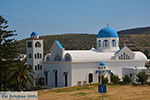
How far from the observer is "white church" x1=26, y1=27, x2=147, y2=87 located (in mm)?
47406

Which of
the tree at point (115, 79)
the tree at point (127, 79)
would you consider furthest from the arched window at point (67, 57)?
the tree at point (127, 79)

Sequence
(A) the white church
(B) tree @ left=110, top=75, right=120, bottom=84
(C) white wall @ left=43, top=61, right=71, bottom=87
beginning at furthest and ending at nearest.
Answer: (B) tree @ left=110, top=75, right=120, bottom=84
(A) the white church
(C) white wall @ left=43, top=61, right=71, bottom=87

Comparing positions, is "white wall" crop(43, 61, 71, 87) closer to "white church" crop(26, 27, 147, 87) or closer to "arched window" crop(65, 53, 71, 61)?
"white church" crop(26, 27, 147, 87)

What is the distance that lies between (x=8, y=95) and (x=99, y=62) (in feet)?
82.4

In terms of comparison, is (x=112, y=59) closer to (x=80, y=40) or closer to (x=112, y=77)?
(x=112, y=77)

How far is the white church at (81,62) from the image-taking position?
47406mm

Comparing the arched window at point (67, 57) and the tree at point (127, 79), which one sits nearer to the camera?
the arched window at point (67, 57)

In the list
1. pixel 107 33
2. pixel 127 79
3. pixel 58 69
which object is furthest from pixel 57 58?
pixel 127 79

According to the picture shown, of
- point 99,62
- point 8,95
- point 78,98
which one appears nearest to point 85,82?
point 99,62

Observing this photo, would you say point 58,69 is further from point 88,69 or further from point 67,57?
point 88,69

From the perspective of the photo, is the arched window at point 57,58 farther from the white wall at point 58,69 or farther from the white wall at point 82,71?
the white wall at point 82,71

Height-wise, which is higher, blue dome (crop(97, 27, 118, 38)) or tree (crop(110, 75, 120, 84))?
blue dome (crop(97, 27, 118, 38))

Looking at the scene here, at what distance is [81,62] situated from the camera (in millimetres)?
47250

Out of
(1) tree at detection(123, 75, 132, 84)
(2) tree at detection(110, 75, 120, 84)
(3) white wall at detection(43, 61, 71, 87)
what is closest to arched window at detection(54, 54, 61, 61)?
(3) white wall at detection(43, 61, 71, 87)
